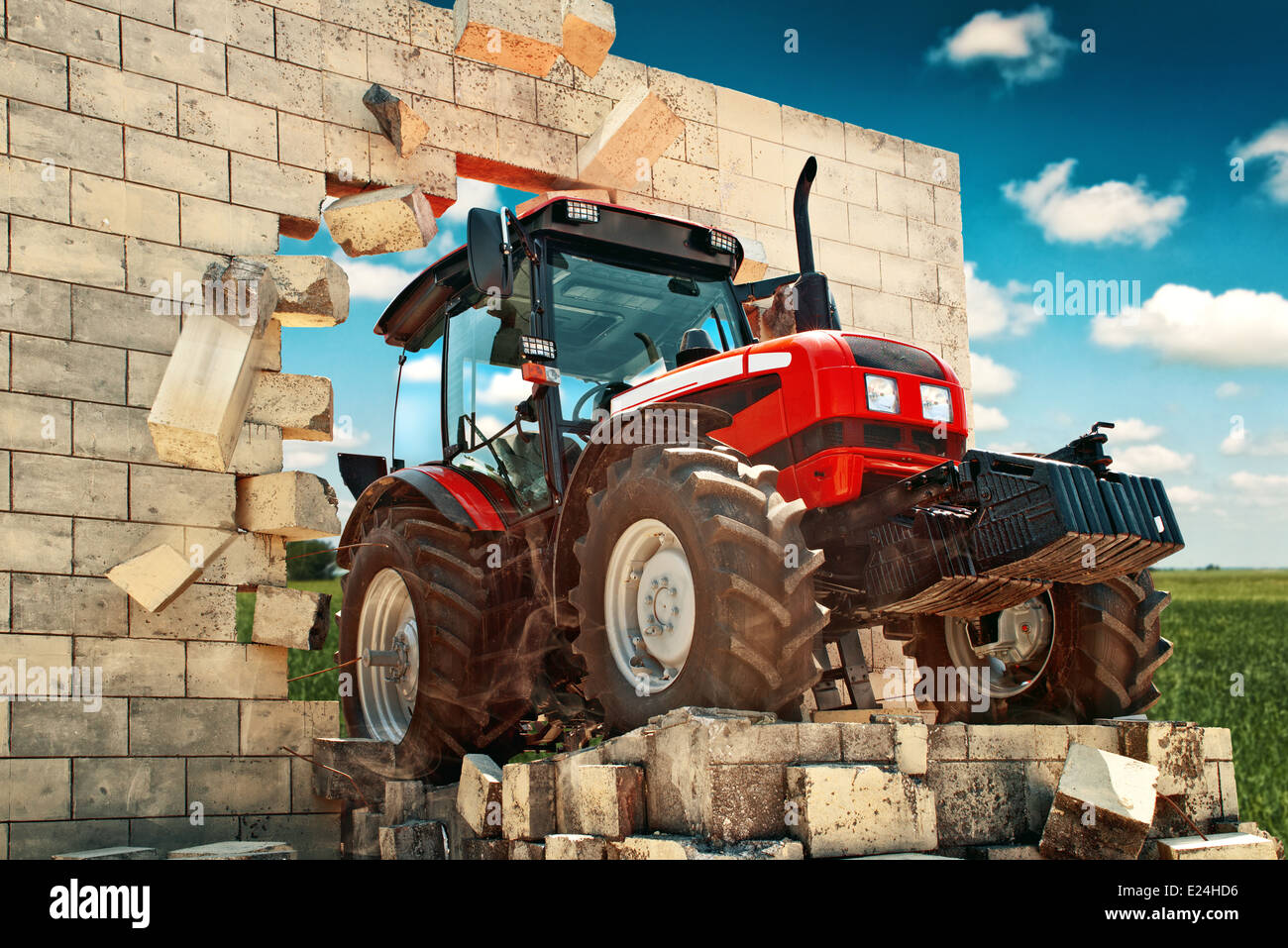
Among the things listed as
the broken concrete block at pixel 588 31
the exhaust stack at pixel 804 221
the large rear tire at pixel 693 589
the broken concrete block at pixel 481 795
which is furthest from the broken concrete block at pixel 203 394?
the broken concrete block at pixel 588 31

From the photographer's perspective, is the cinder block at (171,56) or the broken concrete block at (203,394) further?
the cinder block at (171,56)

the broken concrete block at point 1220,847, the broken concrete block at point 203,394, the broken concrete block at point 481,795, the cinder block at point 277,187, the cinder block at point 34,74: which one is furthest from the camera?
the cinder block at point 277,187

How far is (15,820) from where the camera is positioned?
584 centimetres

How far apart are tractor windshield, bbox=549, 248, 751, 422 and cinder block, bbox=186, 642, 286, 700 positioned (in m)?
2.65

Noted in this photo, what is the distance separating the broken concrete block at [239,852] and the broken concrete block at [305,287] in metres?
3.15

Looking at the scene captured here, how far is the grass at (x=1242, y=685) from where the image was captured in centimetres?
1217

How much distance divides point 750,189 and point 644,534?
5692 millimetres

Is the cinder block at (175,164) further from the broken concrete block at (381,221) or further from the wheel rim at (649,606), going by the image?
the wheel rim at (649,606)

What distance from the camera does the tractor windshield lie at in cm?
571

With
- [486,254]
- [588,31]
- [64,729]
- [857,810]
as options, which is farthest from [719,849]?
[588,31]

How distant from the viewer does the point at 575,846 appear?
4.04m

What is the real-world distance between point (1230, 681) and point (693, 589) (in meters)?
17.6

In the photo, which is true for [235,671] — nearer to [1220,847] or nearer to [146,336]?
[146,336]
